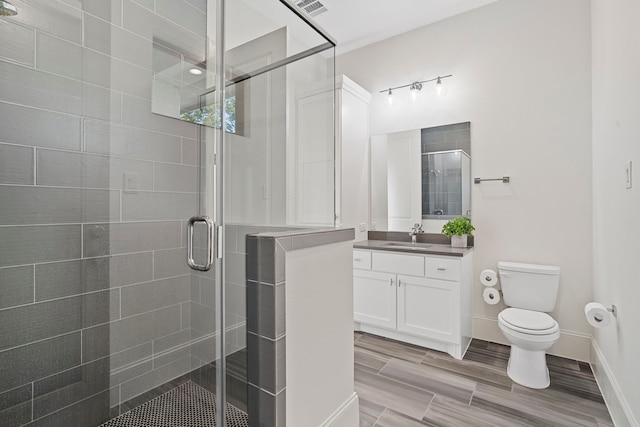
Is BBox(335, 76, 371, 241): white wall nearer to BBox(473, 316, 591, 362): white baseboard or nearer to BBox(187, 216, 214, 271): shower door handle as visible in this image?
BBox(473, 316, 591, 362): white baseboard

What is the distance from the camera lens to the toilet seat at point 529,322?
201 centimetres

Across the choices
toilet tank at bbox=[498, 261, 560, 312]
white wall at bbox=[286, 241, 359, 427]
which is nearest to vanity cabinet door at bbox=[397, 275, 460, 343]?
toilet tank at bbox=[498, 261, 560, 312]

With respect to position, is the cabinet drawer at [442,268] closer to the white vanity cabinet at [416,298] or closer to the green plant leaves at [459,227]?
the white vanity cabinet at [416,298]

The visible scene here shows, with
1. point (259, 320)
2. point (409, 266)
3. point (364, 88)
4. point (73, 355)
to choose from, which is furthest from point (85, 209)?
point (364, 88)

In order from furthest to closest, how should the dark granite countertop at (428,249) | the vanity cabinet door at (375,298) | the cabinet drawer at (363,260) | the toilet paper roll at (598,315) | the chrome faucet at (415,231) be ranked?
1. the chrome faucet at (415,231)
2. the cabinet drawer at (363,260)
3. the vanity cabinet door at (375,298)
4. the dark granite countertop at (428,249)
5. the toilet paper roll at (598,315)

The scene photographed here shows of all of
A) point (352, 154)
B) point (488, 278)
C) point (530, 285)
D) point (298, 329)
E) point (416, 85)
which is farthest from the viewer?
point (352, 154)

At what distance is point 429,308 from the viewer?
8.43ft

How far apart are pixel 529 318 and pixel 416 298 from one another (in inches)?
30.9

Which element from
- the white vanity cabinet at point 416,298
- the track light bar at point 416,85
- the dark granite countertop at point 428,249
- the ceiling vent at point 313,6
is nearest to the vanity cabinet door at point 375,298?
the white vanity cabinet at point 416,298

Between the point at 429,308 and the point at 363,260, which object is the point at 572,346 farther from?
the point at 363,260

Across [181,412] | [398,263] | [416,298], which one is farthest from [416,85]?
[181,412]

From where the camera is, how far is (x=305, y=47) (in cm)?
180

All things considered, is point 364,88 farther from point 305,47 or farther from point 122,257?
point 122,257

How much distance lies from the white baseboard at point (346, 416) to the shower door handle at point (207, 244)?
36.4 inches
